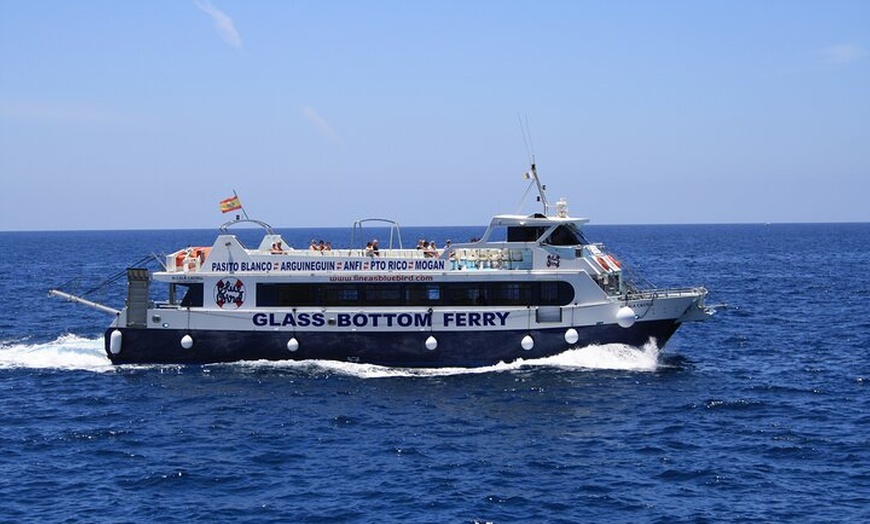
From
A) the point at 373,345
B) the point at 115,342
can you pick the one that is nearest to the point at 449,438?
the point at 373,345

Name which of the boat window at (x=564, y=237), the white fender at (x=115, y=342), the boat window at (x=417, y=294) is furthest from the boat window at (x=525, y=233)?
the white fender at (x=115, y=342)

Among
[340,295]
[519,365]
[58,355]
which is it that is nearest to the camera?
[519,365]

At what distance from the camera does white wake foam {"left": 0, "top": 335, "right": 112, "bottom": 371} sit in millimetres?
35625

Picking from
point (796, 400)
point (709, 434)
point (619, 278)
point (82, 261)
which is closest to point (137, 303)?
point (619, 278)

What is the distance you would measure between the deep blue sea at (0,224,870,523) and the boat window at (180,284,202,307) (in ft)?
7.70

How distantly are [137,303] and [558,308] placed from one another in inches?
568

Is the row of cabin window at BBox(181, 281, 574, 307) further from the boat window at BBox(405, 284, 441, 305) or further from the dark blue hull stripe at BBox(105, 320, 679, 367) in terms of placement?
the dark blue hull stripe at BBox(105, 320, 679, 367)

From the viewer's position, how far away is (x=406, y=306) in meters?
33.9

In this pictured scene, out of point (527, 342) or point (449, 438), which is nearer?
point (449, 438)

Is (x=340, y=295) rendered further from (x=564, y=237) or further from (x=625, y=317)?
(x=625, y=317)

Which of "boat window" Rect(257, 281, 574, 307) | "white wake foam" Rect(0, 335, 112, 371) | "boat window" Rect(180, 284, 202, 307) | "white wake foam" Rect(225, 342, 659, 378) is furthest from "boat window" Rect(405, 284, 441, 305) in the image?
"white wake foam" Rect(0, 335, 112, 371)

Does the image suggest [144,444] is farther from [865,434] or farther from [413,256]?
[865,434]

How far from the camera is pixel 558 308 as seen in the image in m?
33.2

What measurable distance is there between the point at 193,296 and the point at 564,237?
1303 centimetres
